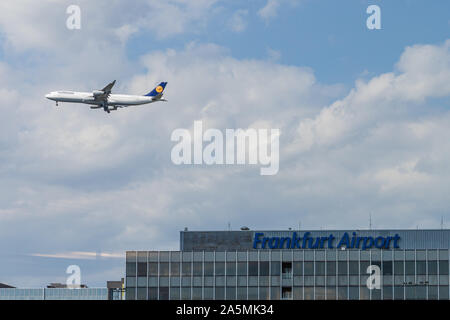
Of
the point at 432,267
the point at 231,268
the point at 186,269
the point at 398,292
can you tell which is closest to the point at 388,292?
the point at 398,292

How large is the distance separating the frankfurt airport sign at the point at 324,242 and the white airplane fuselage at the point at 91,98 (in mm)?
43373

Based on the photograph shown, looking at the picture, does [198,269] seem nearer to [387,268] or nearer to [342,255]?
[342,255]

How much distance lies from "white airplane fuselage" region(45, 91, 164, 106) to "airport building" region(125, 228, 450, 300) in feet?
172

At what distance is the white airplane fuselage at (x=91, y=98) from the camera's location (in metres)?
149

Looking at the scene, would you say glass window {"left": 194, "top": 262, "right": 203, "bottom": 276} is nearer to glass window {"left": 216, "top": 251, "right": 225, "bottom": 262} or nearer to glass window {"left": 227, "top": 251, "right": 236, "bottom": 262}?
glass window {"left": 216, "top": 251, "right": 225, "bottom": 262}

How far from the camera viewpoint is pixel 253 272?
101812mm

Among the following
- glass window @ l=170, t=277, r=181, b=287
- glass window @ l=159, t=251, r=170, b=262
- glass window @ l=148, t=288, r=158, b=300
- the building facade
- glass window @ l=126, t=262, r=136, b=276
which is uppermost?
glass window @ l=159, t=251, r=170, b=262

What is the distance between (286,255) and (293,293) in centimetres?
524

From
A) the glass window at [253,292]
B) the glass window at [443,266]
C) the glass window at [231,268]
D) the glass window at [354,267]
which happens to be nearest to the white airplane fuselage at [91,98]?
the glass window at [231,268]

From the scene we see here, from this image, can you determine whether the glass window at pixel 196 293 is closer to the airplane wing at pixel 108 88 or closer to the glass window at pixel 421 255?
the glass window at pixel 421 255

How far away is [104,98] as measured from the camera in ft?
480

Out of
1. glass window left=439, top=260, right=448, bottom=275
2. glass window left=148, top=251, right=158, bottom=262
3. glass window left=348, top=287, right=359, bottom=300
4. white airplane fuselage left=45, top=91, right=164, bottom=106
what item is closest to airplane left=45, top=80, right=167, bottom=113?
white airplane fuselage left=45, top=91, right=164, bottom=106

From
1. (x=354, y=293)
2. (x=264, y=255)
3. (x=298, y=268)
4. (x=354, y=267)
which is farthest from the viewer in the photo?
(x=264, y=255)

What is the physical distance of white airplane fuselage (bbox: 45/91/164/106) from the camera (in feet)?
488
